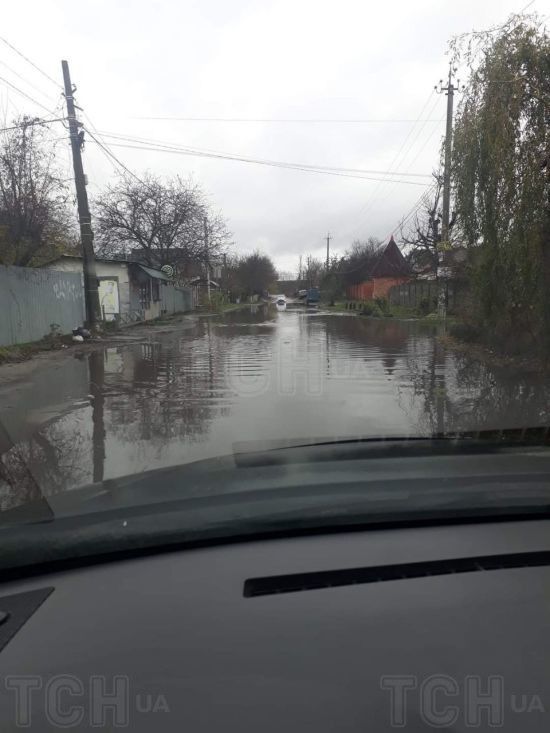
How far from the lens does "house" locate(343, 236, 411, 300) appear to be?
175ft

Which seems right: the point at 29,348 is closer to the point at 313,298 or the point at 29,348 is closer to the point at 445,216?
the point at 445,216

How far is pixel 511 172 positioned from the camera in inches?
359

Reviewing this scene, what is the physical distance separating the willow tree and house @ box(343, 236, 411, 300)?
3815 cm

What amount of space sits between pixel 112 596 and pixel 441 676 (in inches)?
46.0

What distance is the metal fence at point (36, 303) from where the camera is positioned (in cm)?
1502

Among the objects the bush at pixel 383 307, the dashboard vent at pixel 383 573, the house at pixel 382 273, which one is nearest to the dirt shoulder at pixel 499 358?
the dashboard vent at pixel 383 573

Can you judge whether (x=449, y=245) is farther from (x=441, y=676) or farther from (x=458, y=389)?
(x=441, y=676)

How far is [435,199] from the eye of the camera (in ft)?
106

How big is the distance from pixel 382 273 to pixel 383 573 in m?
58.3

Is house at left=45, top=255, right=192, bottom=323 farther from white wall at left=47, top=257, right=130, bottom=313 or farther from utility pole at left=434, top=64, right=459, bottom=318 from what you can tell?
utility pole at left=434, top=64, right=459, bottom=318

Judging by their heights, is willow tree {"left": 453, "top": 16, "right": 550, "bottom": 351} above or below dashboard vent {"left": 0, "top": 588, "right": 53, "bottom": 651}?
above

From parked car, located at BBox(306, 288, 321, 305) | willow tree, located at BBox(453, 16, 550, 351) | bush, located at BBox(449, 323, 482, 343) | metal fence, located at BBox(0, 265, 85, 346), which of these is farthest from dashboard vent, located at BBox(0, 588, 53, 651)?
parked car, located at BBox(306, 288, 321, 305)

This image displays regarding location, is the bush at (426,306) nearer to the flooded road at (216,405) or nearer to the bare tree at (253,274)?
the flooded road at (216,405)

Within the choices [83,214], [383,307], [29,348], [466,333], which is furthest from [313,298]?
[29,348]
